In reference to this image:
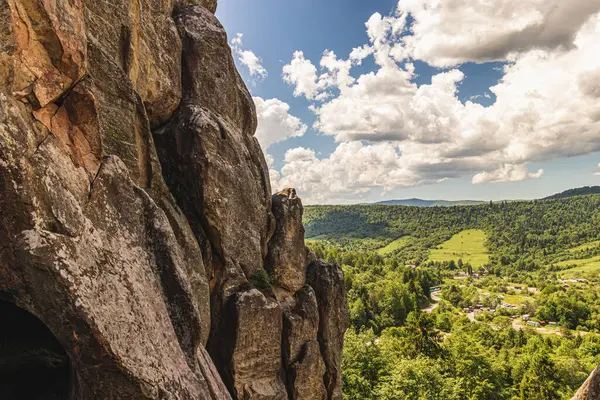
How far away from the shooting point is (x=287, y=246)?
2489 centimetres

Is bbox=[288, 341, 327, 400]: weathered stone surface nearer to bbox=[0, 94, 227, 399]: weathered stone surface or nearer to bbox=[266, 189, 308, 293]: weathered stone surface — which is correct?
bbox=[266, 189, 308, 293]: weathered stone surface

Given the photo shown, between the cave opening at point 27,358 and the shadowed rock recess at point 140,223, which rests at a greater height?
the shadowed rock recess at point 140,223

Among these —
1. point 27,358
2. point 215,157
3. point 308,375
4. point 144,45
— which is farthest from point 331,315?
point 144,45

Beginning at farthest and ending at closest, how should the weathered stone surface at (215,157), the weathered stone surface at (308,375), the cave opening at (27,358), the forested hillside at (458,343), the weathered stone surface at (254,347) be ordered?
1. the forested hillside at (458,343)
2. the weathered stone surface at (308,375)
3. the weathered stone surface at (254,347)
4. the weathered stone surface at (215,157)
5. the cave opening at (27,358)

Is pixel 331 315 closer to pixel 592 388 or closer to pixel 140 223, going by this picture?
pixel 592 388

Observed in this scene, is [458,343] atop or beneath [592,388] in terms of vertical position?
beneath

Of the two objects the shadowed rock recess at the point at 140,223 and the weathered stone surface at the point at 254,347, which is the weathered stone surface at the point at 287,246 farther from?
the weathered stone surface at the point at 254,347

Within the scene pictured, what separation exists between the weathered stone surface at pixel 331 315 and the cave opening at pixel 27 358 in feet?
56.2

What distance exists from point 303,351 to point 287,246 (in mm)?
7300

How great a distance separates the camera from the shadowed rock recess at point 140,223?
861 centimetres

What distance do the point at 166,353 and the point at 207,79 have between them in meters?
15.8

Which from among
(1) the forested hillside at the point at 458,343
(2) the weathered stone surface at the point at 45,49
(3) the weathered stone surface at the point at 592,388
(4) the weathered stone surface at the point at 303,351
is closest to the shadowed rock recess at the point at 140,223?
(2) the weathered stone surface at the point at 45,49

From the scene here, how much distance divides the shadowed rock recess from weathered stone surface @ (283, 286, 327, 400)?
14cm

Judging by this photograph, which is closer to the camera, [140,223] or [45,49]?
[45,49]
